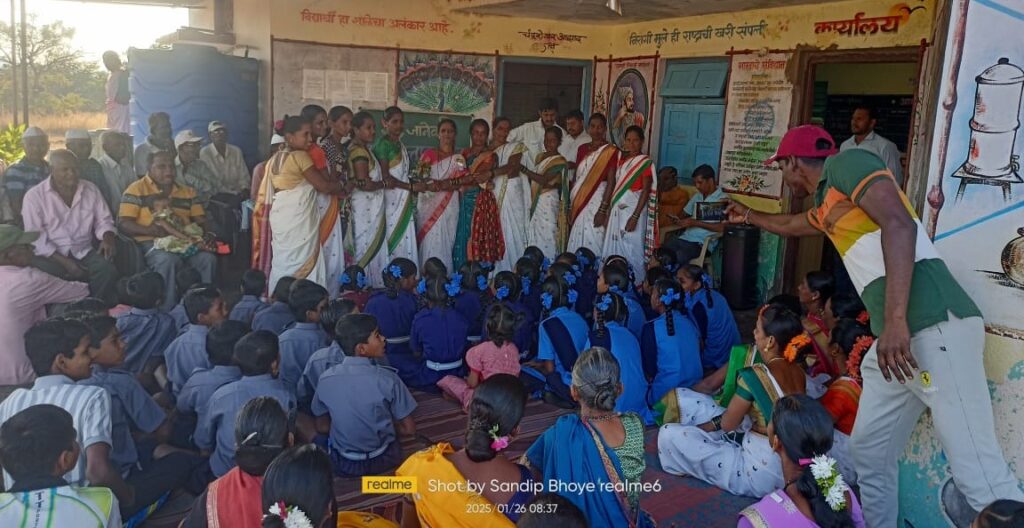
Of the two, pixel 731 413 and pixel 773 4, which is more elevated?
pixel 773 4

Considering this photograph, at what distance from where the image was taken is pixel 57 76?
21.3 m

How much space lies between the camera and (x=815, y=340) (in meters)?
4.22

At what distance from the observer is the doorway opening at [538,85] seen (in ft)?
28.8

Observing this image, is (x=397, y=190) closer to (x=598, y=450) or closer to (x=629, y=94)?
(x=629, y=94)

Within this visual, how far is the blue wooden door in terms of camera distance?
24.9ft

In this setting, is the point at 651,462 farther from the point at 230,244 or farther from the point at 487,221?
the point at 230,244

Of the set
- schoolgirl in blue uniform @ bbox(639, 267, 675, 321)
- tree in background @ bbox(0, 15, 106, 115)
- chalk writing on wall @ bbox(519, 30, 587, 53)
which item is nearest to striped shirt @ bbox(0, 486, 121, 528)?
schoolgirl in blue uniform @ bbox(639, 267, 675, 321)

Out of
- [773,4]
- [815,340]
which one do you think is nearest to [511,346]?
[815,340]

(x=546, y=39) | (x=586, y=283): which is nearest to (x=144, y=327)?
(x=586, y=283)

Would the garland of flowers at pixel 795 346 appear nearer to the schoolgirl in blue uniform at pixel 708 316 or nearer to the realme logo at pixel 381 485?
the schoolgirl in blue uniform at pixel 708 316

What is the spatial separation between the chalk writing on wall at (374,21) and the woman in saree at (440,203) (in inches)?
70.0

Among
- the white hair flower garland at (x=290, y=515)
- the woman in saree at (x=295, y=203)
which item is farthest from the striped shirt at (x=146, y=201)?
the white hair flower garland at (x=290, y=515)

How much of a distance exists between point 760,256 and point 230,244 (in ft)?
15.9

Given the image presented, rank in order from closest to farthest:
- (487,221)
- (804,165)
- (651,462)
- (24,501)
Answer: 1. (24,501)
2. (804,165)
3. (651,462)
4. (487,221)
